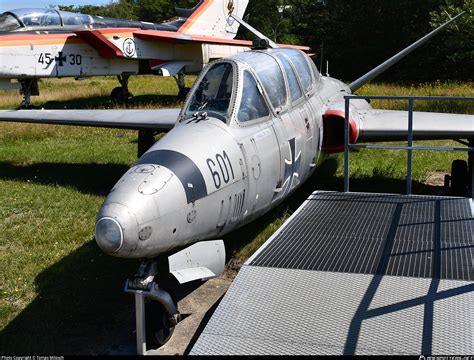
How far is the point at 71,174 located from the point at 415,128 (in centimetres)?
629

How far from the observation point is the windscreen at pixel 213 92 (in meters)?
5.74

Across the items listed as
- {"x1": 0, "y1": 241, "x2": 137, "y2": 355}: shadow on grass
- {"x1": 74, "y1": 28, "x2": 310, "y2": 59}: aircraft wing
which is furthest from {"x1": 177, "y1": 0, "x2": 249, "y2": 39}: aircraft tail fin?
{"x1": 0, "y1": 241, "x2": 137, "y2": 355}: shadow on grass

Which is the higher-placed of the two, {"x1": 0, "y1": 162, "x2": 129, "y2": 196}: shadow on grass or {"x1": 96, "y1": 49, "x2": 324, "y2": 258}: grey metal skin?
{"x1": 96, "y1": 49, "x2": 324, "y2": 258}: grey metal skin

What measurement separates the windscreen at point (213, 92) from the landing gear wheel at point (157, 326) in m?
2.02

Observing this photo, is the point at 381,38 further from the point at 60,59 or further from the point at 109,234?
the point at 109,234

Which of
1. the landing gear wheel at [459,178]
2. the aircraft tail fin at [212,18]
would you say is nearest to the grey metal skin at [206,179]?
the landing gear wheel at [459,178]

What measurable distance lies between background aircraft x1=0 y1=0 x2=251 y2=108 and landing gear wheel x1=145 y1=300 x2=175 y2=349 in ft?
44.5

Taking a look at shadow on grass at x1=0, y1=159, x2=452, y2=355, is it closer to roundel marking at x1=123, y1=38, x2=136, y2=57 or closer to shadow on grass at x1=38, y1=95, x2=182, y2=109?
shadow on grass at x1=38, y1=95, x2=182, y2=109

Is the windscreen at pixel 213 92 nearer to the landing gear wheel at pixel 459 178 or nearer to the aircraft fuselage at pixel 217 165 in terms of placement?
the aircraft fuselage at pixel 217 165

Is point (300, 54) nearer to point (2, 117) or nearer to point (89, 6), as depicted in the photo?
point (2, 117)

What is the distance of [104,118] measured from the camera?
9.98 meters

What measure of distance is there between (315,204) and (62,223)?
3.71 m

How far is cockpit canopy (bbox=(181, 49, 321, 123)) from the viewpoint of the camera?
569cm

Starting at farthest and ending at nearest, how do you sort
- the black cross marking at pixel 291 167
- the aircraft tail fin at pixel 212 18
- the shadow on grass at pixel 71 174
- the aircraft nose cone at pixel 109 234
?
1. the aircraft tail fin at pixel 212 18
2. the shadow on grass at pixel 71 174
3. the black cross marking at pixel 291 167
4. the aircraft nose cone at pixel 109 234
